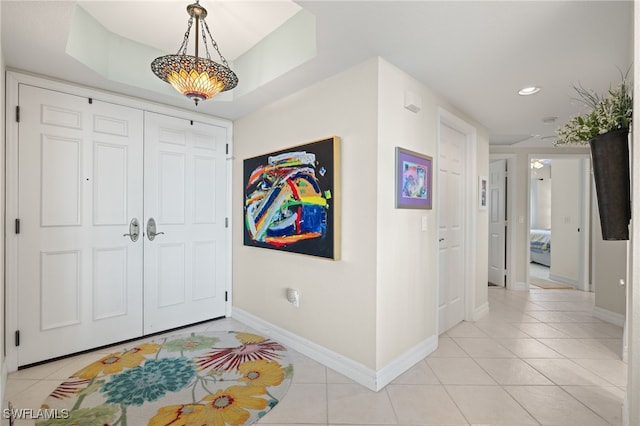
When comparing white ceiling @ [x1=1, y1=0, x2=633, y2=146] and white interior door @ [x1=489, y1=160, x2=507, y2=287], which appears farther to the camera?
white interior door @ [x1=489, y1=160, x2=507, y2=287]

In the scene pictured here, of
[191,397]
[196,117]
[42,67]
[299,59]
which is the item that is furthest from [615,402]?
[42,67]

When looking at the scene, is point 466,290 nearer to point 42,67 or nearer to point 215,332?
point 215,332

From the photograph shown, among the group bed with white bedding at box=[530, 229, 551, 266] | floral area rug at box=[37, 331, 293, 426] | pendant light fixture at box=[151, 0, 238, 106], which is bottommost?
floral area rug at box=[37, 331, 293, 426]

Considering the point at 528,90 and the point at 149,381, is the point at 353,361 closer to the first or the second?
the point at 149,381

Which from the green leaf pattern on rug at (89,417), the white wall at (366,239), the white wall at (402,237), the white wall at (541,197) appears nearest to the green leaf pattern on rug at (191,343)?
the white wall at (366,239)

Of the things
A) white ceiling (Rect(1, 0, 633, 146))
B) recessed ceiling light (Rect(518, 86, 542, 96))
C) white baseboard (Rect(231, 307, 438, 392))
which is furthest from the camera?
recessed ceiling light (Rect(518, 86, 542, 96))

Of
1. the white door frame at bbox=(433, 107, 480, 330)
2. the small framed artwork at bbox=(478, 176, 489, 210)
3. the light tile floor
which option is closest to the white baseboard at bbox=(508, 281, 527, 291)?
the light tile floor

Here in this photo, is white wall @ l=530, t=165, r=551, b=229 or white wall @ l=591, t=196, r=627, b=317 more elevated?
white wall @ l=530, t=165, r=551, b=229

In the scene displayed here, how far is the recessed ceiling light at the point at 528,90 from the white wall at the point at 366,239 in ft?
2.14

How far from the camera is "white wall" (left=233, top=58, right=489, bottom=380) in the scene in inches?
83.7

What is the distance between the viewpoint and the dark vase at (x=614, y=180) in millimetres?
1408

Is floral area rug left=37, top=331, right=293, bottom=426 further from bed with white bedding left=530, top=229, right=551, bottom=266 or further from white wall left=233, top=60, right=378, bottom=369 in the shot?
bed with white bedding left=530, top=229, right=551, bottom=266

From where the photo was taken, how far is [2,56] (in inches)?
82.0

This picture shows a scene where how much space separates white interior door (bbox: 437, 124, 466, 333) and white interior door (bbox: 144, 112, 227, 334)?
2.36 m
